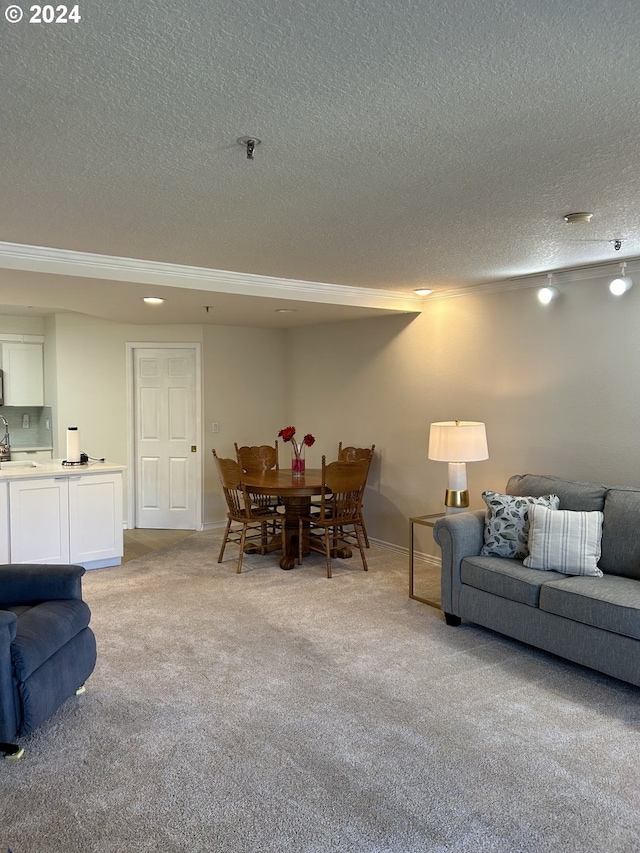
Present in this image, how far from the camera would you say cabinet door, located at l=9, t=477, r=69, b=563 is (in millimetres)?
4992

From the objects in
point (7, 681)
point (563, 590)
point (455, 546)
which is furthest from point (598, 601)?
point (7, 681)

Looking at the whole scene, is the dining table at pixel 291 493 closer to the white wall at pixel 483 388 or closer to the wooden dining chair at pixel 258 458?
the wooden dining chair at pixel 258 458

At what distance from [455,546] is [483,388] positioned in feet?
5.44

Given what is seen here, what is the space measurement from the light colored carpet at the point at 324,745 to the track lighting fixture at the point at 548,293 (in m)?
2.40

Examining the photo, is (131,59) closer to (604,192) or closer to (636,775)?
(604,192)

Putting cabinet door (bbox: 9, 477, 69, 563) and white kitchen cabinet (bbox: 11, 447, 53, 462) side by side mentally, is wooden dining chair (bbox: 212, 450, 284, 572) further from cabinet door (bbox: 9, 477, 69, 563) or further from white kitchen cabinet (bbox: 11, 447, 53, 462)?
Answer: white kitchen cabinet (bbox: 11, 447, 53, 462)

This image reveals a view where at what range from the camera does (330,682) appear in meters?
3.35

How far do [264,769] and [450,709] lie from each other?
39.1 inches

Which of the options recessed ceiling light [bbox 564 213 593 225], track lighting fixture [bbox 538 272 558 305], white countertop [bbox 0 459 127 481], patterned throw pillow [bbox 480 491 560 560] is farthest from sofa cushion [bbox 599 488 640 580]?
white countertop [bbox 0 459 127 481]

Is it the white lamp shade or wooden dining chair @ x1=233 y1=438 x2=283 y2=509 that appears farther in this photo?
wooden dining chair @ x1=233 y1=438 x2=283 y2=509

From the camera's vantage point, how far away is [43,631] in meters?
2.79

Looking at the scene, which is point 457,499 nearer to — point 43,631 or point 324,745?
point 324,745

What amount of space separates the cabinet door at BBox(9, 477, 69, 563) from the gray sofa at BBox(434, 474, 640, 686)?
3058 mm

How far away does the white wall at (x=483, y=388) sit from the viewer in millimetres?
4348
